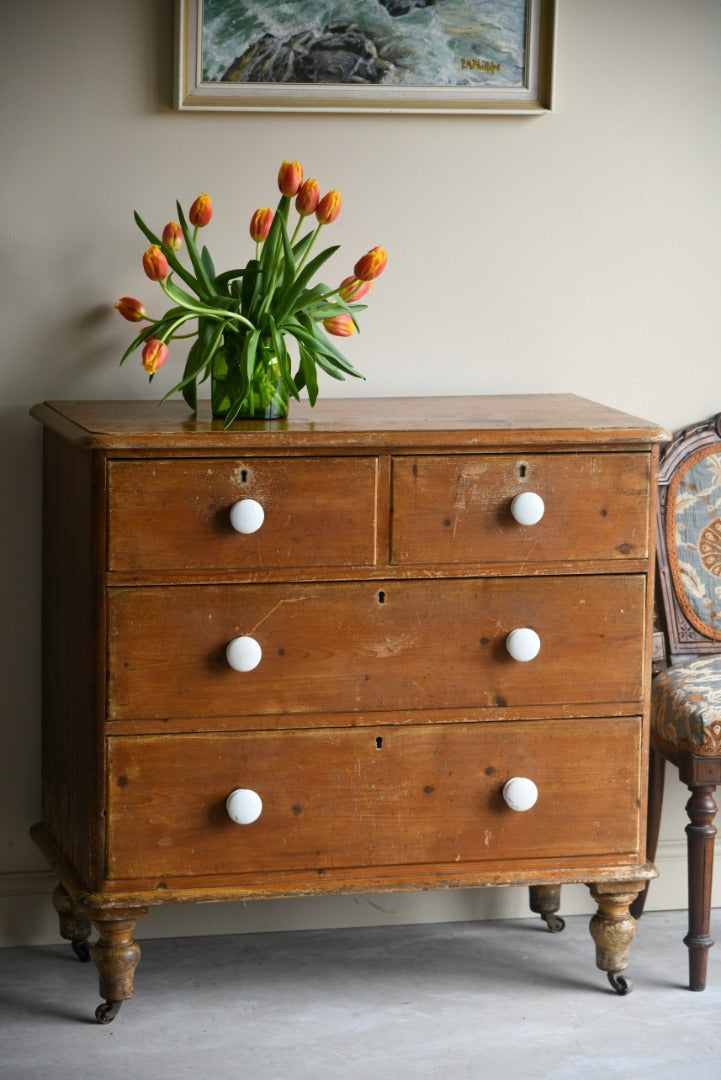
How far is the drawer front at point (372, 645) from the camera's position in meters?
2.36

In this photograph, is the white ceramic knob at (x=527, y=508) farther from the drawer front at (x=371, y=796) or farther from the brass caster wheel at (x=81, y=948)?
the brass caster wheel at (x=81, y=948)

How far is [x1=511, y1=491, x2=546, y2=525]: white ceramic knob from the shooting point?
2414 millimetres

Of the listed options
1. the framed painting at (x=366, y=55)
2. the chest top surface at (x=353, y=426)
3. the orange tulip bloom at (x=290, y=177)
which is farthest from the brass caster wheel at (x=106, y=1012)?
the framed painting at (x=366, y=55)

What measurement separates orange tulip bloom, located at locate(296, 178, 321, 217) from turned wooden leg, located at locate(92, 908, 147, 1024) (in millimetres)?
1232

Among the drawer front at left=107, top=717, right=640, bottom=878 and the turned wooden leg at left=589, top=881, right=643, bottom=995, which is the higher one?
the drawer front at left=107, top=717, right=640, bottom=878

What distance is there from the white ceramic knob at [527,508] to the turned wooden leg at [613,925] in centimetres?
69

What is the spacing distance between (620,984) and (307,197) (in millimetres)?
1548

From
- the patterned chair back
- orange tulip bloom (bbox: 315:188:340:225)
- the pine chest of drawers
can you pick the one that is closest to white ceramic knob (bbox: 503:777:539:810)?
the pine chest of drawers

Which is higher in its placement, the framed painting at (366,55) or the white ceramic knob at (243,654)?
the framed painting at (366,55)

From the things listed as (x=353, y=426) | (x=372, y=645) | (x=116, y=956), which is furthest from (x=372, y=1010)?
(x=353, y=426)

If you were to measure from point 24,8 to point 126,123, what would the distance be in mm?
270

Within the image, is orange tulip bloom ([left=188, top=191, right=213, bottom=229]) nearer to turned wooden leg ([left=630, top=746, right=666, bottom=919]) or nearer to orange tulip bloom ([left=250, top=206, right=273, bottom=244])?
orange tulip bloom ([left=250, top=206, right=273, bottom=244])

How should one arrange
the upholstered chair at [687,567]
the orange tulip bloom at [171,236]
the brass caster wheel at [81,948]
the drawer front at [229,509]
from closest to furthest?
1. the drawer front at [229,509]
2. the orange tulip bloom at [171,236]
3. the brass caster wheel at [81,948]
4. the upholstered chair at [687,567]

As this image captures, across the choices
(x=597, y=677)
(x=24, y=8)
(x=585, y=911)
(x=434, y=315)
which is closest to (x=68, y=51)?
(x=24, y=8)
